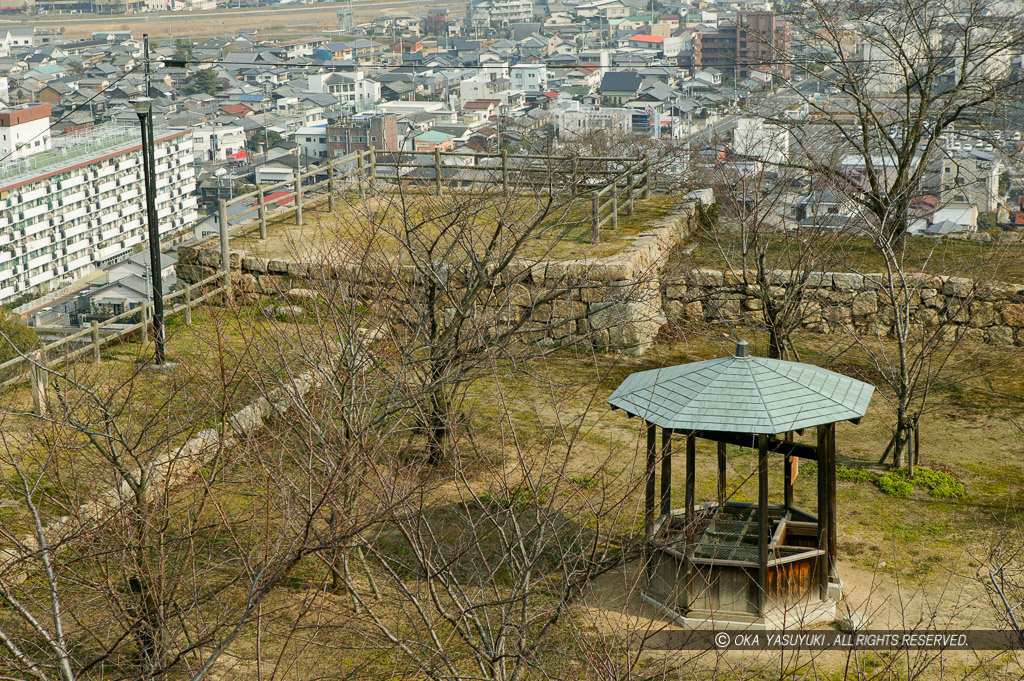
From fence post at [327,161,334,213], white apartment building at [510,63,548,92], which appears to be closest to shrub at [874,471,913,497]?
fence post at [327,161,334,213]

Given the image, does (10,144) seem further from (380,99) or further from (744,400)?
(744,400)

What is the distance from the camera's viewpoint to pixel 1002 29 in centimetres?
1383

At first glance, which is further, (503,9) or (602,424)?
(503,9)

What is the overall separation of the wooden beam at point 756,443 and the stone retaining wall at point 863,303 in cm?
509

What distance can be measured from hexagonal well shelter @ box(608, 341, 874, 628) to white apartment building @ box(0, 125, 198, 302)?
36010 mm

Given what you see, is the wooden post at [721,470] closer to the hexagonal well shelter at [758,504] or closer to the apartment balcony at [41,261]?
the hexagonal well shelter at [758,504]

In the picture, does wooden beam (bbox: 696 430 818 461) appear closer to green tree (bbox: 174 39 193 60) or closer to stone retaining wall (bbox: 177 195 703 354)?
stone retaining wall (bbox: 177 195 703 354)

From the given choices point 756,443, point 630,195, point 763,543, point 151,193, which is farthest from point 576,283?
point 763,543

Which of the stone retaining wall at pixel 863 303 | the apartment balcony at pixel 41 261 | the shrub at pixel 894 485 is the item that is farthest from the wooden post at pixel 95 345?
the apartment balcony at pixel 41 261

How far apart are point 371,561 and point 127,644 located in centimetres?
188

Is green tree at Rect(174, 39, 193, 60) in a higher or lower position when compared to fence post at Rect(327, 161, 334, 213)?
higher

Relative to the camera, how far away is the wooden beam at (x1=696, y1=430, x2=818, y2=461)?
750 centimetres

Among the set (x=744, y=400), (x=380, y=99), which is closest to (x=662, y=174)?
(x=744, y=400)

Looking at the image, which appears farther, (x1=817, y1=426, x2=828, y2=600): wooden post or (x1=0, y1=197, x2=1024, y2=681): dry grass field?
(x1=817, y1=426, x2=828, y2=600): wooden post
